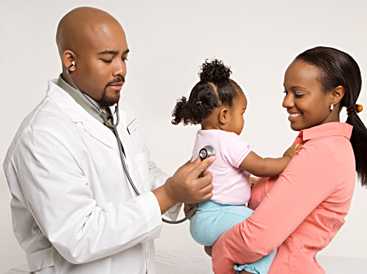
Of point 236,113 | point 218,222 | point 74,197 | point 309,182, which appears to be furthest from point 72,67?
point 309,182

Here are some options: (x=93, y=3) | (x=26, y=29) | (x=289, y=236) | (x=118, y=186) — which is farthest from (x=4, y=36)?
(x=289, y=236)

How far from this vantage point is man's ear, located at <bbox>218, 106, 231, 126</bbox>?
1.71 m

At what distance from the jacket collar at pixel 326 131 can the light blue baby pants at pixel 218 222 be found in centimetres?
27

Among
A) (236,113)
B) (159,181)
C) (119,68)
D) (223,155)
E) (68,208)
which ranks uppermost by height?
(119,68)

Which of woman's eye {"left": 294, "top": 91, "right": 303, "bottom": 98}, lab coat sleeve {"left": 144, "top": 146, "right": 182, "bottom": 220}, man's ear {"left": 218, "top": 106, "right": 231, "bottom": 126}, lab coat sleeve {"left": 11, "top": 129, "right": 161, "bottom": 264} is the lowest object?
lab coat sleeve {"left": 144, "top": 146, "right": 182, "bottom": 220}

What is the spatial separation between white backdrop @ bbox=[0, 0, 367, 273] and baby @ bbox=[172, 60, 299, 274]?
1231 millimetres

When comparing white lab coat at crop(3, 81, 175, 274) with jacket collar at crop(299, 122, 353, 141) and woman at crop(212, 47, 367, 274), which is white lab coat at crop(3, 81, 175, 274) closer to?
woman at crop(212, 47, 367, 274)

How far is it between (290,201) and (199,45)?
64.0 inches

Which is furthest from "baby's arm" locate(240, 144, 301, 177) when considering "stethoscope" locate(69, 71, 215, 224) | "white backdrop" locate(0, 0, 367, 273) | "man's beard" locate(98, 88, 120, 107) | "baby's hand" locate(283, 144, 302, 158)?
"white backdrop" locate(0, 0, 367, 273)

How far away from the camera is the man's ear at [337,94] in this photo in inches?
62.4

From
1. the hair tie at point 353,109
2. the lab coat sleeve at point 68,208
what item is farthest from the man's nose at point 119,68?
the hair tie at point 353,109

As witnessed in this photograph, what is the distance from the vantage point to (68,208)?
1514 mm

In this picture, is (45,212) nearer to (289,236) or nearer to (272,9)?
(289,236)

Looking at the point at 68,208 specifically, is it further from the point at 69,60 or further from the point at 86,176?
the point at 69,60
